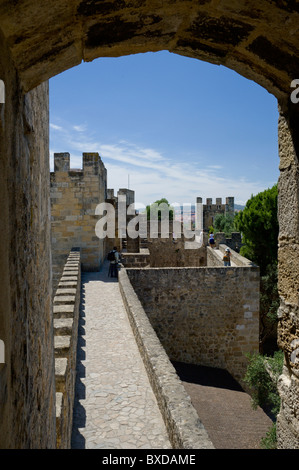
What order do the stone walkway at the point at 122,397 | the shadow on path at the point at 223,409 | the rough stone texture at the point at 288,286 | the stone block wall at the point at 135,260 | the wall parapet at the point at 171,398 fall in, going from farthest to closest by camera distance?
the stone block wall at the point at 135,260
the shadow on path at the point at 223,409
the stone walkway at the point at 122,397
the wall parapet at the point at 171,398
the rough stone texture at the point at 288,286

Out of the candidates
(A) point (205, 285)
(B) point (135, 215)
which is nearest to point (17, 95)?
(A) point (205, 285)

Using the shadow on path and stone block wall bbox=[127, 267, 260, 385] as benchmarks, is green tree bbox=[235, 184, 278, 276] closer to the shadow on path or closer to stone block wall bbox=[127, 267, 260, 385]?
stone block wall bbox=[127, 267, 260, 385]

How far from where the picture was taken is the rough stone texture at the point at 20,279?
1.65 m

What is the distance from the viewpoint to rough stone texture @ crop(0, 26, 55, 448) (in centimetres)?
165

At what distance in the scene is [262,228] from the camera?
18.9 m

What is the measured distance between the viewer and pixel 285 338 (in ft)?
8.90

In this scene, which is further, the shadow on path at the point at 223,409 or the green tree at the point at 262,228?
the green tree at the point at 262,228

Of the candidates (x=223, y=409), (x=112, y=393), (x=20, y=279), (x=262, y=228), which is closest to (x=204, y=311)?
(x=223, y=409)

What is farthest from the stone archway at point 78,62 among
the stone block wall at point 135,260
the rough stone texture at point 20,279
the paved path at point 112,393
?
the stone block wall at point 135,260

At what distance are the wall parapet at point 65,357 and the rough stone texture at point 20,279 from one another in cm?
97

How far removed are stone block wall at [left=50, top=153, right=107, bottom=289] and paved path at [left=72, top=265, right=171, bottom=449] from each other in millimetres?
5921

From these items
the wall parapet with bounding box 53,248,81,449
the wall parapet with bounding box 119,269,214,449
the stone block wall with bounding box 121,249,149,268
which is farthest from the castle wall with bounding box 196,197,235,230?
the wall parapet with bounding box 119,269,214,449

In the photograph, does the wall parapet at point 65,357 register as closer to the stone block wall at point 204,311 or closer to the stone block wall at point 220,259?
the stone block wall at point 204,311
